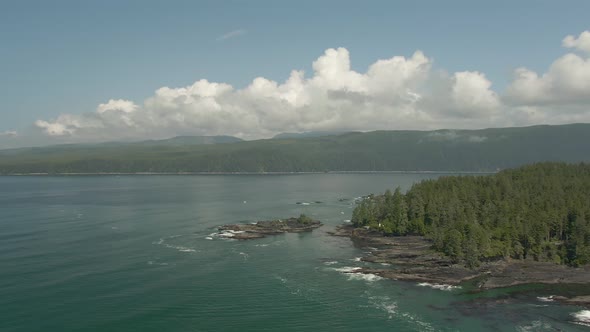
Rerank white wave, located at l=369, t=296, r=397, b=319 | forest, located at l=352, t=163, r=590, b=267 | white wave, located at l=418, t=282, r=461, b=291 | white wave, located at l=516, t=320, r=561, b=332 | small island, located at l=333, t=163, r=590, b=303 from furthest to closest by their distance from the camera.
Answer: forest, located at l=352, t=163, r=590, b=267, small island, located at l=333, t=163, r=590, b=303, white wave, located at l=418, t=282, r=461, b=291, white wave, located at l=369, t=296, r=397, b=319, white wave, located at l=516, t=320, r=561, b=332

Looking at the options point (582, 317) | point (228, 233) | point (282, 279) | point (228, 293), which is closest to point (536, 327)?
point (582, 317)

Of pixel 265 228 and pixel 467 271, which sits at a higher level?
pixel 265 228

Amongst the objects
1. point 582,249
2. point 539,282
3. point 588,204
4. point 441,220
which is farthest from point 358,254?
point 588,204

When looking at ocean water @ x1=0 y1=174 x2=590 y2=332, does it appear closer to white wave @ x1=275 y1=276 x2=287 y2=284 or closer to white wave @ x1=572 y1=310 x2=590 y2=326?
white wave @ x1=275 y1=276 x2=287 y2=284

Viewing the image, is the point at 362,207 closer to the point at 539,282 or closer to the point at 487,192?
the point at 487,192

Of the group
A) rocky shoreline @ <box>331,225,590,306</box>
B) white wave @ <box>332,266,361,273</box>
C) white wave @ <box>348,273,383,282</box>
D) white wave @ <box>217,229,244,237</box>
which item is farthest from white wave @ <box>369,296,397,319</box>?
white wave @ <box>217,229,244,237</box>

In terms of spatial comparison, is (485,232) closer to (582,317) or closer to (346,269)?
(346,269)
